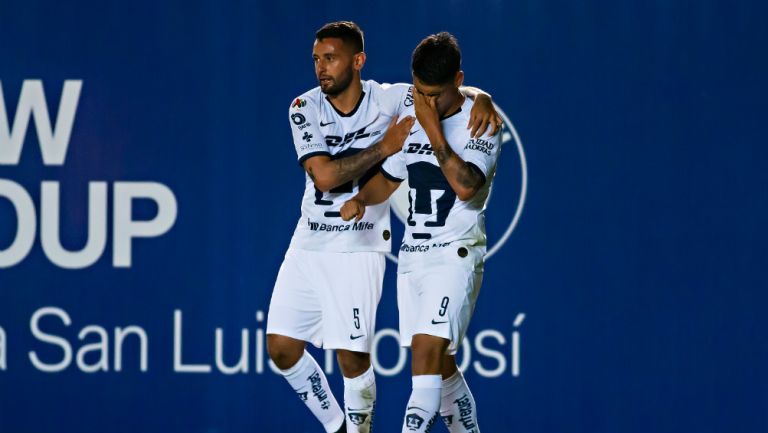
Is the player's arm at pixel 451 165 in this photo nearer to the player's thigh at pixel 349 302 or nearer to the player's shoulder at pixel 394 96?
the player's shoulder at pixel 394 96

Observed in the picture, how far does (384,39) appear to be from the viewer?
22.6 feet

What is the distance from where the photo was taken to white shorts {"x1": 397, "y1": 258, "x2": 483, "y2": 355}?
207 inches

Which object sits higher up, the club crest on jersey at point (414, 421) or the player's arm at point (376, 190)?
the player's arm at point (376, 190)

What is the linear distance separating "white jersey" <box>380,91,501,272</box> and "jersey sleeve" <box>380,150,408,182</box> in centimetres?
20

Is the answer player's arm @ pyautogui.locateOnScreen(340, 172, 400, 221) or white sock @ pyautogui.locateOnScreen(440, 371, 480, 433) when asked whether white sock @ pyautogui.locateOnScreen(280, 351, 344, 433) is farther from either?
player's arm @ pyautogui.locateOnScreen(340, 172, 400, 221)

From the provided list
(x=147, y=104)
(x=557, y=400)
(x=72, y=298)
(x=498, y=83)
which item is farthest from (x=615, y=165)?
(x=72, y=298)

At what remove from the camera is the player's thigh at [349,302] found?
571 centimetres

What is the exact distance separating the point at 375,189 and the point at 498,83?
1385 millimetres

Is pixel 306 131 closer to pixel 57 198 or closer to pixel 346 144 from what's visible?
pixel 346 144

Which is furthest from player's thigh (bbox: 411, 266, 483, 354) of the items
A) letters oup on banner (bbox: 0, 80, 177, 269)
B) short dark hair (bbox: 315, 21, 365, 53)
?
letters oup on banner (bbox: 0, 80, 177, 269)

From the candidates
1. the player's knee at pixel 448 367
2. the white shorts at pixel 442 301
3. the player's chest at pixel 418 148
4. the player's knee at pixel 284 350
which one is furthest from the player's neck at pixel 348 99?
the player's knee at pixel 448 367

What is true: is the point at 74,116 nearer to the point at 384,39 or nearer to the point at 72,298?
the point at 72,298

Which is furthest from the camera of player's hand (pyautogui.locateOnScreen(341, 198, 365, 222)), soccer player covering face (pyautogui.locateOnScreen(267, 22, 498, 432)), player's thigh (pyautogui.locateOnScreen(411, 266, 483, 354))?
soccer player covering face (pyautogui.locateOnScreen(267, 22, 498, 432))

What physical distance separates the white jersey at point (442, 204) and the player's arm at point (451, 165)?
115mm
